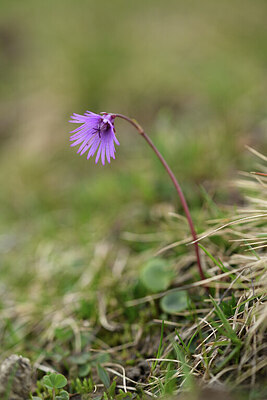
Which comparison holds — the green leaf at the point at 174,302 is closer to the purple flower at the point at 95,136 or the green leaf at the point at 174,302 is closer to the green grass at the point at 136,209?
the green grass at the point at 136,209

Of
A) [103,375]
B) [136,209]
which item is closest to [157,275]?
[103,375]

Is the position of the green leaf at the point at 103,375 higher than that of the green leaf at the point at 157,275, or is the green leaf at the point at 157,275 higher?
the green leaf at the point at 157,275

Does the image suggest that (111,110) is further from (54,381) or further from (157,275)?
(54,381)

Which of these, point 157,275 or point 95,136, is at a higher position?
point 95,136

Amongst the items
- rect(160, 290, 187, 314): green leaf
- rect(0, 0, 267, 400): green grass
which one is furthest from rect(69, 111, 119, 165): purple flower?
rect(160, 290, 187, 314): green leaf

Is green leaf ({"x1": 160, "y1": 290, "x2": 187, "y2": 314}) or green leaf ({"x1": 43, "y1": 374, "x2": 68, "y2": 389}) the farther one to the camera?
green leaf ({"x1": 160, "y1": 290, "x2": 187, "y2": 314})

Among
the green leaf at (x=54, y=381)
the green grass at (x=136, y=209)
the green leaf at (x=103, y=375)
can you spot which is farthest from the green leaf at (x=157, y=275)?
the green leaf at (x=54, y=381)

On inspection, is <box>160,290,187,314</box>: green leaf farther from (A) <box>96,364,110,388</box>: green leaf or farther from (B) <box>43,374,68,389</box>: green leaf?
(B) <box>43,374,68,389</box>: green leaf
